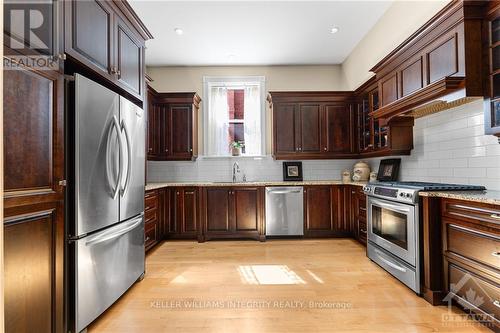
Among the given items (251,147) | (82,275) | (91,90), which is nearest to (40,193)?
(82,275)

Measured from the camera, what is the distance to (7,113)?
1.29 metres

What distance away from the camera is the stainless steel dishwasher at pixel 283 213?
4.12m

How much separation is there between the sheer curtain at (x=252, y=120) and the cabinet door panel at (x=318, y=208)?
50.1 inches

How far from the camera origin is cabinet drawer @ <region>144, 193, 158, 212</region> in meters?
3.37

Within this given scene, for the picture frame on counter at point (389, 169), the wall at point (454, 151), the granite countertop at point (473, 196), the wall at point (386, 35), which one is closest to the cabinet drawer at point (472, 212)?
the granite countertop at point (473, 196)

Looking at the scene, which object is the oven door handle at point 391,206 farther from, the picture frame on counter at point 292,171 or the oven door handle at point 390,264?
the picture frame on counter at point 292,171

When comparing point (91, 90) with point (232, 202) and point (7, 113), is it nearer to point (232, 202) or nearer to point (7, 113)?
point (7, 113)

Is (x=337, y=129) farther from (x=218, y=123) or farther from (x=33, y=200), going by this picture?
(x=33, y=200)

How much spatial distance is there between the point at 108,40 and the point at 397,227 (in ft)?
9.88

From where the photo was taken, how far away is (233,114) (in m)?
4.97

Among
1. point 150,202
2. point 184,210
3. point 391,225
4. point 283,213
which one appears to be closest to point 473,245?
point 391,225

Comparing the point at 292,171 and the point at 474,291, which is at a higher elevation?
the point at 292,171

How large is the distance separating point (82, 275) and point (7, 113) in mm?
1081

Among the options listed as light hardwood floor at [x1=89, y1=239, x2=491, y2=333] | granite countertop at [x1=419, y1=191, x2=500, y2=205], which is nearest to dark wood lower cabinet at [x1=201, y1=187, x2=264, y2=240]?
light hardwood floor at [x1=89, y1=239, x2=491, y2=333]
